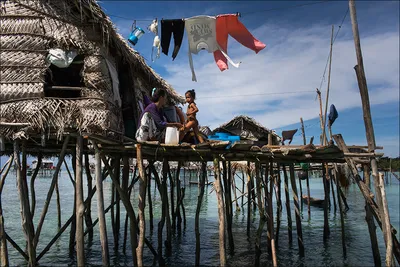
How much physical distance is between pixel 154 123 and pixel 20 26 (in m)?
3.36

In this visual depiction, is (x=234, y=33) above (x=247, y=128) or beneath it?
above

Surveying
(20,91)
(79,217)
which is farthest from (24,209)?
(20,91)

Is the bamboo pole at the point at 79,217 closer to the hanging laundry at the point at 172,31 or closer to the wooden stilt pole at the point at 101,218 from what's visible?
the wooden stilt pole at the point at 101,218

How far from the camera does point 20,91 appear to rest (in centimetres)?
683

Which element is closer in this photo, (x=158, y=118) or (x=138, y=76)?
(x=158, y=118)

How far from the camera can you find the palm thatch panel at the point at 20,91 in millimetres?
6801

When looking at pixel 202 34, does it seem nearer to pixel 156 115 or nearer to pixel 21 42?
pixel 156 115

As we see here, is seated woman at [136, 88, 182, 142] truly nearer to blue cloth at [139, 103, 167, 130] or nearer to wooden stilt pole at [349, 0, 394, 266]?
blue cloth at [139, 103, 167, 130]

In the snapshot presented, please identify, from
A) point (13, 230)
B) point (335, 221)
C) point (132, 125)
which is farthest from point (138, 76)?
point (335, 221)

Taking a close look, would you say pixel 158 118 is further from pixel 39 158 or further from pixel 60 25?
pixel 39 158

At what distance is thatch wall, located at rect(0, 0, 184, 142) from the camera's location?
6.75 meters

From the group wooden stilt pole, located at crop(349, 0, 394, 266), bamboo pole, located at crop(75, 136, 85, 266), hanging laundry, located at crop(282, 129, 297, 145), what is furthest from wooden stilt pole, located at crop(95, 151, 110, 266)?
hanging laundry, located at crop(282, 129, 297, 145)

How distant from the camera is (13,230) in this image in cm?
1334

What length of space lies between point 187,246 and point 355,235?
6386 mm
